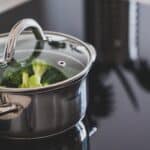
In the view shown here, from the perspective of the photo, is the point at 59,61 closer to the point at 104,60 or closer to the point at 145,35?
the point at 104,60

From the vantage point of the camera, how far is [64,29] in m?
1.24

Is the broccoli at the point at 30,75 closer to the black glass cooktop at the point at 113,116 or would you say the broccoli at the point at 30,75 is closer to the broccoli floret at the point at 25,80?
the broccoli floret at the point at 25,80

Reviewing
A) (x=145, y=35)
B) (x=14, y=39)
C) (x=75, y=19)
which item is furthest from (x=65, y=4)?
(x=14, y=39)

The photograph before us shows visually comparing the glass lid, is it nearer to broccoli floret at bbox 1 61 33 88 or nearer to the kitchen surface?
broccoli floret at bbox 1 61 33 88

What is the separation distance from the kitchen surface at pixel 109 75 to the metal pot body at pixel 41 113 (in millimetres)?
46

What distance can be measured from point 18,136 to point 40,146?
5 centimetres

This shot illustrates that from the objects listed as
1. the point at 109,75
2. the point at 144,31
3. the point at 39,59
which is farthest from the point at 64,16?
the point at 39,59

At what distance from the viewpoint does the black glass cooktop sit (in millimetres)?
812

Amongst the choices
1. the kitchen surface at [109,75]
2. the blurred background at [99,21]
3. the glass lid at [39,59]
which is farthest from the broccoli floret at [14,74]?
the blurred background at [99,21]

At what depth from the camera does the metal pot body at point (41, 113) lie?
2.42ft

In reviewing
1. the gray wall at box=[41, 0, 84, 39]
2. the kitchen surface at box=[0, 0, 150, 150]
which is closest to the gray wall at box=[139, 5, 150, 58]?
the kitchen surface at box=[0, 0, 150, 150]

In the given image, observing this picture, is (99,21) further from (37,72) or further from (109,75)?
(37,72)

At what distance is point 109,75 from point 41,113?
0.30 m

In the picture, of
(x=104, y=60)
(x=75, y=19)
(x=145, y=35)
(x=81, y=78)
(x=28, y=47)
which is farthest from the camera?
(x=75, y=19)
